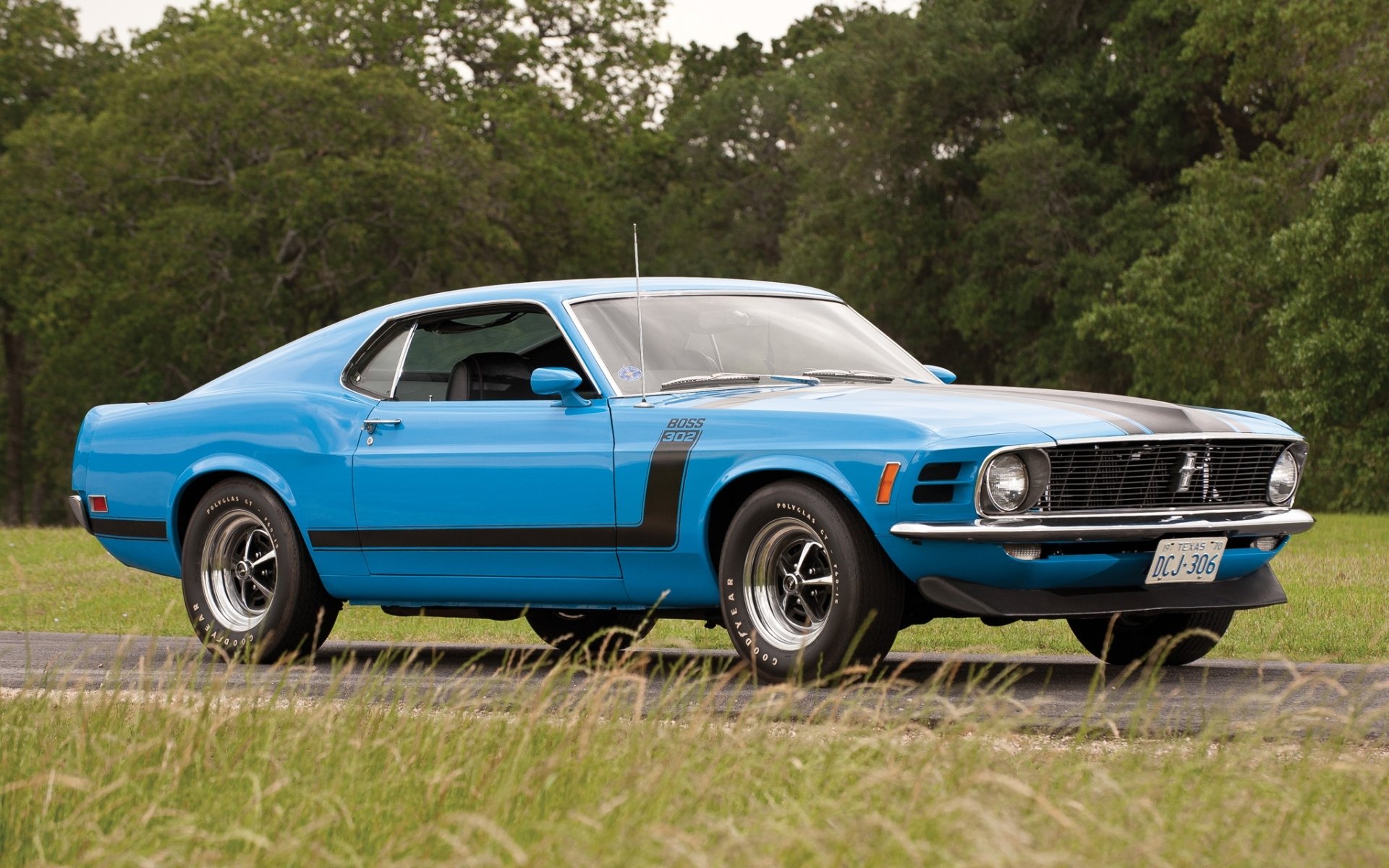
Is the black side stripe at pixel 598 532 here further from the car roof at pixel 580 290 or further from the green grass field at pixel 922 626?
the car roof at pixel 580 290

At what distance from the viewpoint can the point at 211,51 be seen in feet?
139

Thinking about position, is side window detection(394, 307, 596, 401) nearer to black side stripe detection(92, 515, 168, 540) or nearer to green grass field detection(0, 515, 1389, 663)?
green grass field detection(0, 515, 1389, 663)

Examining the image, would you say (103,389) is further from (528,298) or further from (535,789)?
(535,789)

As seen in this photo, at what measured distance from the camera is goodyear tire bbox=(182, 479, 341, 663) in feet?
28.8

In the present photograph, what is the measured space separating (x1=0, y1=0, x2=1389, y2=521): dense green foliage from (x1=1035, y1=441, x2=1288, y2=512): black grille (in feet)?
84.9

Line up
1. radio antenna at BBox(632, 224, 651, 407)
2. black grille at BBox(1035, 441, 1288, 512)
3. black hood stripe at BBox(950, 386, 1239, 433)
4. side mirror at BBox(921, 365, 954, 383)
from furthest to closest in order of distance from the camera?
side mirror at BBox(921, 365, 954, 383) < radio antenna at BBox(632, 224, 651, 407) < black hood stripe at BBox(950, 386, 1239, 433) < black grille at BBox(1035, 441, 1288, 512)

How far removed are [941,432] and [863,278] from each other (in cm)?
3724

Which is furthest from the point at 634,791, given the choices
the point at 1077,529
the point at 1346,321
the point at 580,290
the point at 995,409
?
the point at 1346,321

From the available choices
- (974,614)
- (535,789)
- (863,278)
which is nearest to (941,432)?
(974,614)

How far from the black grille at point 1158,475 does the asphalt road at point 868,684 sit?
24.8 inches

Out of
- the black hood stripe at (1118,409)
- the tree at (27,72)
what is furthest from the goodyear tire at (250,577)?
the tree at (27,72)

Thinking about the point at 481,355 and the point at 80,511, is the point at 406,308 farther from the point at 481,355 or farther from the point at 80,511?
the point at 80,511

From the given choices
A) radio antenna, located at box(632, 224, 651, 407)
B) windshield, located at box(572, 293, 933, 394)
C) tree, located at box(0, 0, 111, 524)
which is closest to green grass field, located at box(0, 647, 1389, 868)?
radio antenna, located at box(632, 224, 651, 407)

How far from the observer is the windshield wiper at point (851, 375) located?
322 inches
